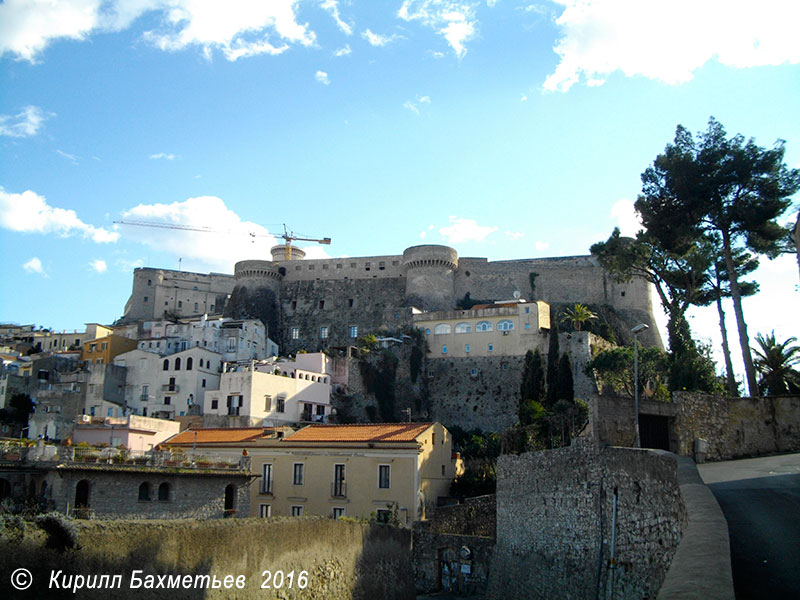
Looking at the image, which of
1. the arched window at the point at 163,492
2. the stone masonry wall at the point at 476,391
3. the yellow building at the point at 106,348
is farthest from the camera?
the yellow building at the point at 106,348

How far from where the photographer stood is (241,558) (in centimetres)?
1678

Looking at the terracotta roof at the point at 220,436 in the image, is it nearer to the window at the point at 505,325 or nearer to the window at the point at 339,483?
the window at the point at 339,483

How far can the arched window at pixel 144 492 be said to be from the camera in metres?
27.2

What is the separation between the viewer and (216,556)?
53.4ft

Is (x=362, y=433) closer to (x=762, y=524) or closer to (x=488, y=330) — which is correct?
(x=762, y=524)

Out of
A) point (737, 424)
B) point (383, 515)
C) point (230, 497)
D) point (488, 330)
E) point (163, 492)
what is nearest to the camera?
point (737, 424)

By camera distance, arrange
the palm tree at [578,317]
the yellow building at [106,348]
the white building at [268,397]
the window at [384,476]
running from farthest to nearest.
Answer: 1. the yellow building at [106,348]
2. the palm tree at [578,317]
3. the white building at [268,397]
4. the window at [384,476]

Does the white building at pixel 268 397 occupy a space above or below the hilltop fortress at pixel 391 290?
below

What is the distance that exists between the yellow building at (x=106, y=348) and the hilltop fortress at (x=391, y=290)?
1276 cm

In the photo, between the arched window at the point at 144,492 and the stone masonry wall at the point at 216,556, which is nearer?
the stone masonry wall at the point at 216,556

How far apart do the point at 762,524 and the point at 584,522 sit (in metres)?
4.91

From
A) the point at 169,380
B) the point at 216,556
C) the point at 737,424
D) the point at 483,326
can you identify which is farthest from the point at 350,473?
the point at 169,380

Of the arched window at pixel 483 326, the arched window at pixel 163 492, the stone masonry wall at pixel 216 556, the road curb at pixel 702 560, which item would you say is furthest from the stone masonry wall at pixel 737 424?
the arched window at pixel 483 326

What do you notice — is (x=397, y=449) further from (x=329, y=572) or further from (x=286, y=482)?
(x=329, y=572)
